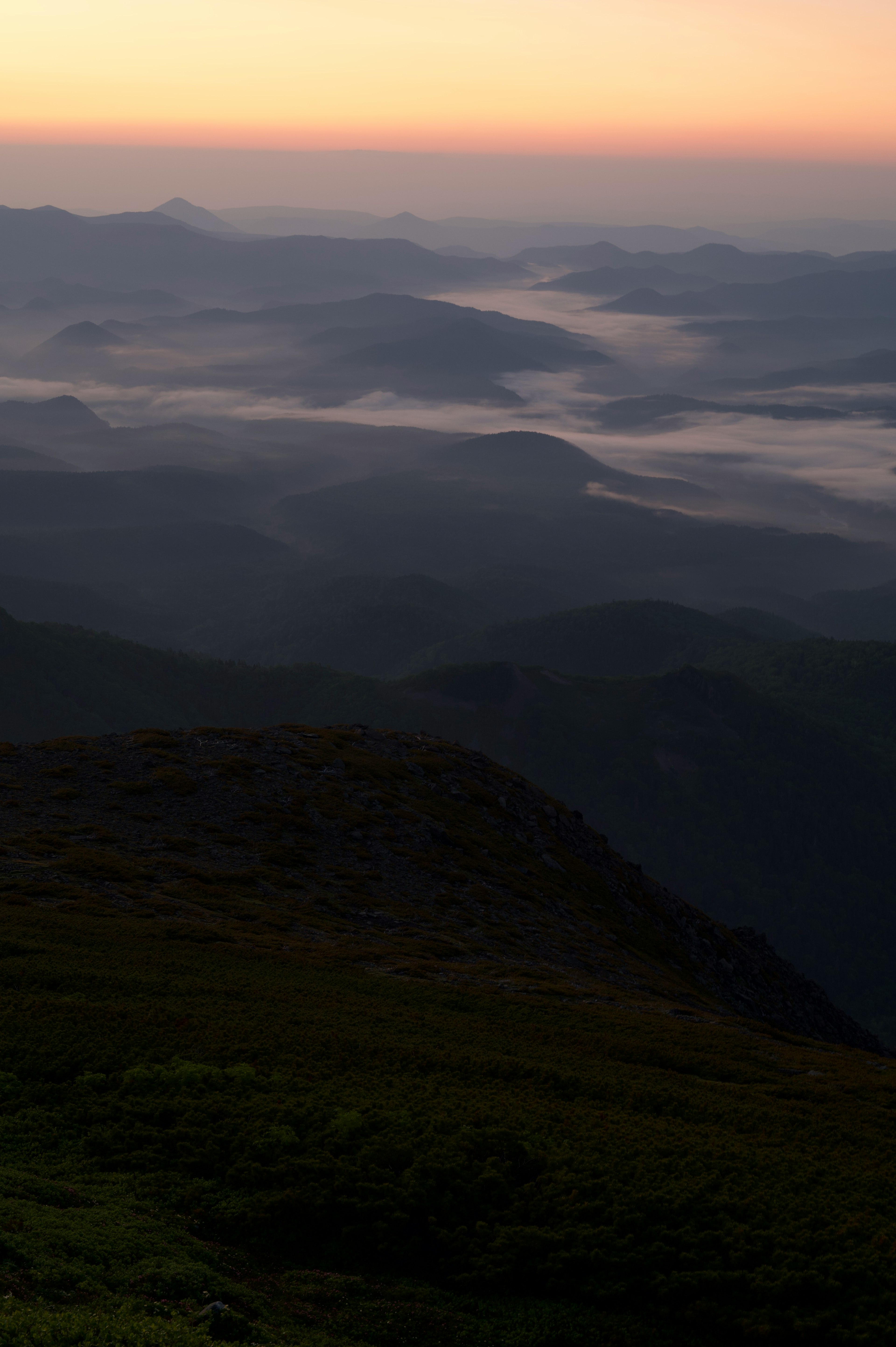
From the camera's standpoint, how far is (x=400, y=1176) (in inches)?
840

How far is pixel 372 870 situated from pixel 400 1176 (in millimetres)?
36043

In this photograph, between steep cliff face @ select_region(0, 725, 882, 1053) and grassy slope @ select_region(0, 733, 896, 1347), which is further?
steep cliff face @ select_region(0, 725, 882, 1053)

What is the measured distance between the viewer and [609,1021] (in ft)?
119

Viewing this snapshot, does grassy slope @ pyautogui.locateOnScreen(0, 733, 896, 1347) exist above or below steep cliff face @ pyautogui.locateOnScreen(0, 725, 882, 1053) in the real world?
above

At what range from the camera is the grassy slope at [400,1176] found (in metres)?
17.8

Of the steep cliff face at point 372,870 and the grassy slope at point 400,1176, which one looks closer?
the grassy slope at point 400,1176

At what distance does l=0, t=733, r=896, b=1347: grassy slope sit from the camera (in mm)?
17750

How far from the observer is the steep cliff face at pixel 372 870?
43188 millimetres

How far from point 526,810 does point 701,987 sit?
21539 millimetres

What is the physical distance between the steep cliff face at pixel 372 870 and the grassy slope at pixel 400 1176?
9.14 meters

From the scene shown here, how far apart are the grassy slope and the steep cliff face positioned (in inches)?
360

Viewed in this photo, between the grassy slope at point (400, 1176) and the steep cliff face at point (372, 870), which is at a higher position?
the grassy slope at point (400, 1176)

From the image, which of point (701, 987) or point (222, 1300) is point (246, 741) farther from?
point (222, 1300)

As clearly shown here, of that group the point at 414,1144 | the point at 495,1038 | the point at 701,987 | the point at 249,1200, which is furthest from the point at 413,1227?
the point at 701,987
